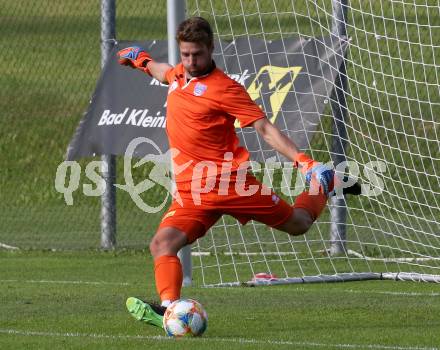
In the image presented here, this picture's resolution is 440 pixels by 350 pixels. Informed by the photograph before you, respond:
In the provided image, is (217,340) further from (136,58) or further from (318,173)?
(136,58)

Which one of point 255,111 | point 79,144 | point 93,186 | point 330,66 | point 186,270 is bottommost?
point 93,186

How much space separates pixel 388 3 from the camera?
40.3 feet

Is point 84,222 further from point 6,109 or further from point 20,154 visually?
point 6,109

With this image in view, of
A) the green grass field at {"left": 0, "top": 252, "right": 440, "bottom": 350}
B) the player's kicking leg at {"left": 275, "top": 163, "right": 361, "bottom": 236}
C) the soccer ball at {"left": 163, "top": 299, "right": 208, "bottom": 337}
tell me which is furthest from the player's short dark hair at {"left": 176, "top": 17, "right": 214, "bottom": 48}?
the green grass field at {"left": 0, "top": 252, "right": 440, "bottom": 350}

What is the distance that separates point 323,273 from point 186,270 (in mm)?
1615

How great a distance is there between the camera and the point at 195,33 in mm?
8062

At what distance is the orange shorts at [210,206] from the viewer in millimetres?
8273

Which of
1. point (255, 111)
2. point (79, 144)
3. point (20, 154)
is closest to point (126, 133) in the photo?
point (79, 144)

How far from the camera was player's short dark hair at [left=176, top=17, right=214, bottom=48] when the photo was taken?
8.05m

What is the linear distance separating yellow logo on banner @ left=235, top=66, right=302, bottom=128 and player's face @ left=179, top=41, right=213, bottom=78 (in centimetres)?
410

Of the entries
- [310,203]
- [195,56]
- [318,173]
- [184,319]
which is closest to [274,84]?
[310,203]

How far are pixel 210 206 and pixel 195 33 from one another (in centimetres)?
112

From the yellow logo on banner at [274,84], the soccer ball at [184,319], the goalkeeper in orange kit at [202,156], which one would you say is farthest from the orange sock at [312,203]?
the yellow logo on banner at [274,84]

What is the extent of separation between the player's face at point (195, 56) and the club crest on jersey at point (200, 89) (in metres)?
0.09
